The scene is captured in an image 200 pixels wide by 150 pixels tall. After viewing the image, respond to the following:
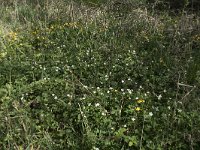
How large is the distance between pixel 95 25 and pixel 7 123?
3.45 meters

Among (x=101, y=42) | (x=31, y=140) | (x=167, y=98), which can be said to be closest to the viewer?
(x=31, y=140)

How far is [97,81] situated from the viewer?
4.77 meters

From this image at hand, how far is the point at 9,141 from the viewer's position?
364cm

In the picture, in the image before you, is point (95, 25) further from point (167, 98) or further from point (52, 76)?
point (167, 98)

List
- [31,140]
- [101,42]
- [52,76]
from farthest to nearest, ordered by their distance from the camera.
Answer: [101,42] → [52,76] → [31,140]

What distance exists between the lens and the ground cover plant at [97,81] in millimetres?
3652

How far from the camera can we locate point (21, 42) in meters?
6.31

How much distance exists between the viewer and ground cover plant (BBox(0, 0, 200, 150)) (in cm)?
365

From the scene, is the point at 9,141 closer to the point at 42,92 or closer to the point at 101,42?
the point at 42,92

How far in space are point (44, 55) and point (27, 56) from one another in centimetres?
29

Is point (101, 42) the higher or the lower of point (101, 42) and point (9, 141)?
the higher

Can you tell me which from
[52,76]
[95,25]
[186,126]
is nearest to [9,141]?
[52,76]

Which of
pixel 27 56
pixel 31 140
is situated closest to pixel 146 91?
pixel 31 140

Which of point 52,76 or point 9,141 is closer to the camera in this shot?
point 9,141
